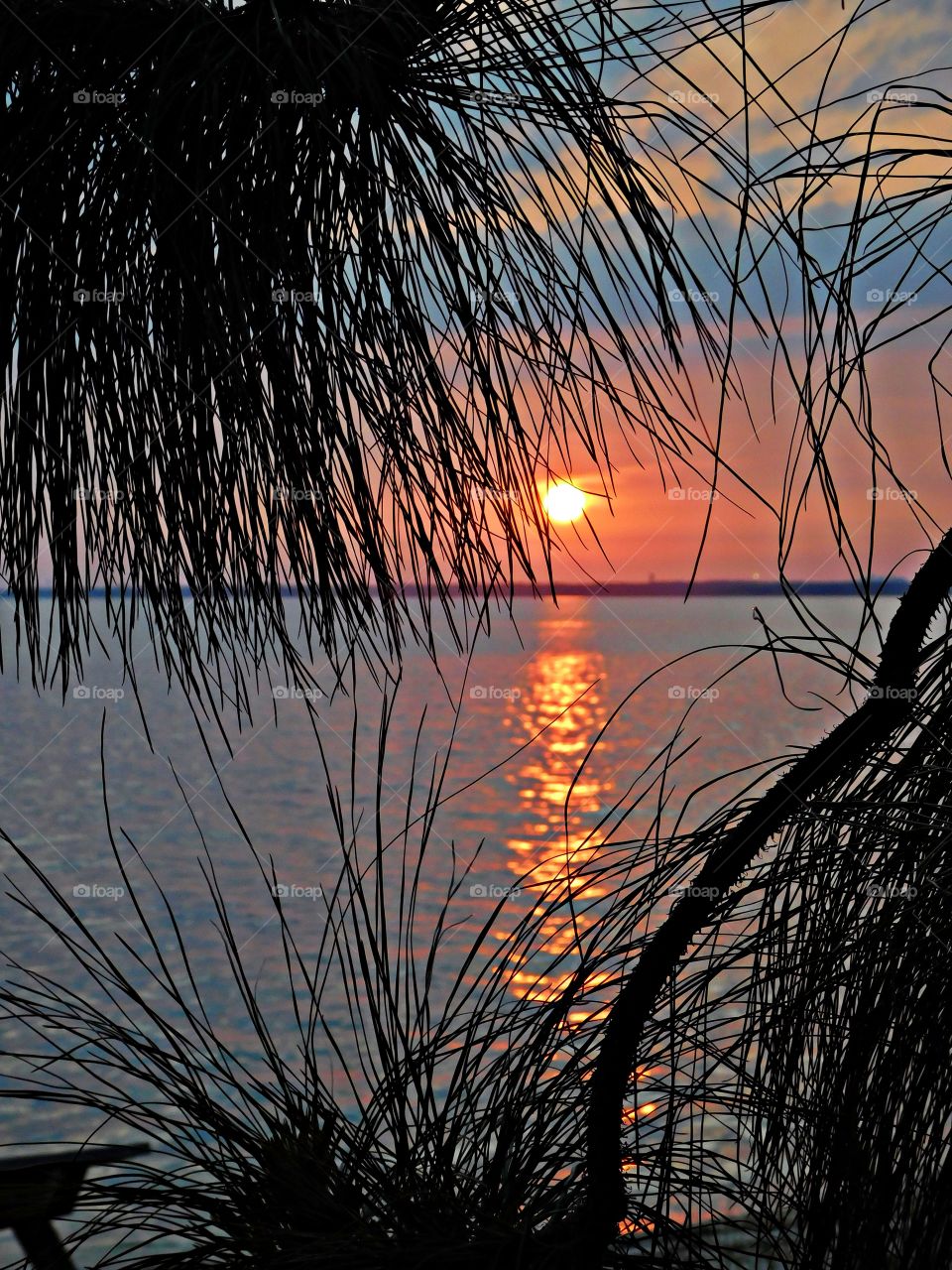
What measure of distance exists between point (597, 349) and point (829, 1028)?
54cm

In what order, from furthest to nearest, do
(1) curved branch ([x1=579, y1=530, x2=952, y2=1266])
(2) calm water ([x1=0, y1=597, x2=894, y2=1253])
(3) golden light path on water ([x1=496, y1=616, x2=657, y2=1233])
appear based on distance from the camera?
(2) calm water ([x1=0, y1=597, x2=894, y2=1253])
(3) golden light path on water ([x1=496, y1=616, x2=657, y2=1233])
(1) curved branch ([x1=579, y1=530, x2=952, y2=1266])

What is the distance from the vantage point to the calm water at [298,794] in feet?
22.2

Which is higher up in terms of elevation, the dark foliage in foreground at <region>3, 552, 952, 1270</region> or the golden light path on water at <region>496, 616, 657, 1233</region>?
the dark foliage in foreground at <region>3, 552, 952, 1270</region>

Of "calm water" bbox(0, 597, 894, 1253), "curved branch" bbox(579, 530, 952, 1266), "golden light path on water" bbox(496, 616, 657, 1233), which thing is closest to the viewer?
"curved branch" bbox(579, 530, 952, 1266)

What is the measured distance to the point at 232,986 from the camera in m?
7.71

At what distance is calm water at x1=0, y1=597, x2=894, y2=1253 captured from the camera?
266 inches

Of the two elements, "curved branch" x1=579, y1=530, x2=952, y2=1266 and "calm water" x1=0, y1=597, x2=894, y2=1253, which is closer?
"curved branch" x1=579, y1=530, x2=952, y2=1266

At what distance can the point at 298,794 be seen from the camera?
13.6 m

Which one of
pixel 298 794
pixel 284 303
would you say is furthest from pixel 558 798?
pixel 284 303

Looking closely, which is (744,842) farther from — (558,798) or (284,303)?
(558,798)

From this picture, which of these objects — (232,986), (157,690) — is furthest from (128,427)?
(157,690)

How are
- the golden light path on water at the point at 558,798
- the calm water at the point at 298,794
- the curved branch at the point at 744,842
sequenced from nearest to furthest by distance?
the curved branch at the point at 744,842 → the golden light path on water at the point at 558,798 → the calm water at the point at 298,794

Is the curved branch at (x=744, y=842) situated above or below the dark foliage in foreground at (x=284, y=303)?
below

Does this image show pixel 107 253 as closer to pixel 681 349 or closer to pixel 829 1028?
pixel 681 349
